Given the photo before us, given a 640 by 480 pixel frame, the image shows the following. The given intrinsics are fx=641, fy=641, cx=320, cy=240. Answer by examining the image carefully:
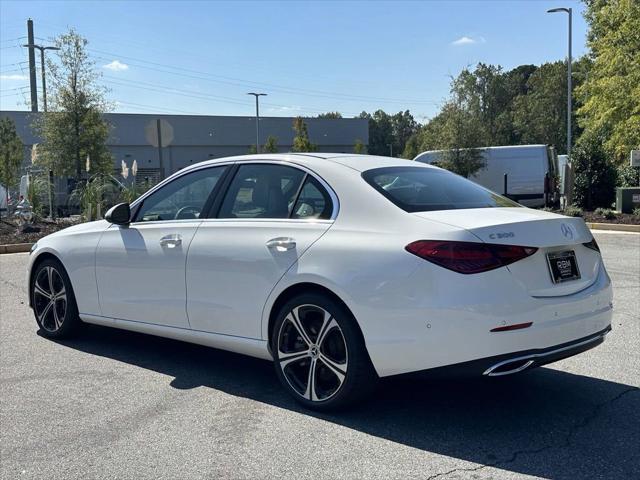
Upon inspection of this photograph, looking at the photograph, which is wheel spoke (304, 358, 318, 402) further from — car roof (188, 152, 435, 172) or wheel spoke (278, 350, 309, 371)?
car roof (188, 152, 435, 172)

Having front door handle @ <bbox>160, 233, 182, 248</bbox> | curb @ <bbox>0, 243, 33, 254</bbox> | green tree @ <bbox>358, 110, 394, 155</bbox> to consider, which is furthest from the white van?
green tree @ <bbox>358, 110, 394, 155</bbox>

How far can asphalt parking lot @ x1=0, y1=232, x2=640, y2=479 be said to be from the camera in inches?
131

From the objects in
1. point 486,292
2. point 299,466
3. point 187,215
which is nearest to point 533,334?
point 486,292

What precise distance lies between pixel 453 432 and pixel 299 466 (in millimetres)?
985

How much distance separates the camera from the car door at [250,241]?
13.8 feet

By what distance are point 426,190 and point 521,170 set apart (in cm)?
2139

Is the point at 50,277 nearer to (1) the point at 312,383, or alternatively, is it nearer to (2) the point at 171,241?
(2) the point at 171,241

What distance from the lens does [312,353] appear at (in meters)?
4.06

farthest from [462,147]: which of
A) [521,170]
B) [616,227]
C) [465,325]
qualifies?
[465,325]

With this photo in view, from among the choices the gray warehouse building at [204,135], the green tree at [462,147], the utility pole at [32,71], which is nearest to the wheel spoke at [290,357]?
the green tree at [462,147]

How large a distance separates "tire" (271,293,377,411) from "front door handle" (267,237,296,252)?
331 mm

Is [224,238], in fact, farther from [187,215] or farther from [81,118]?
[81,118]

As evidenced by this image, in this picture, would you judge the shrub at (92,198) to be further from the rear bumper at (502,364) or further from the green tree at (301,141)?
the green tree at (301,141)

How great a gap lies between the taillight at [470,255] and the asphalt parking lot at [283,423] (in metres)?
1.00
